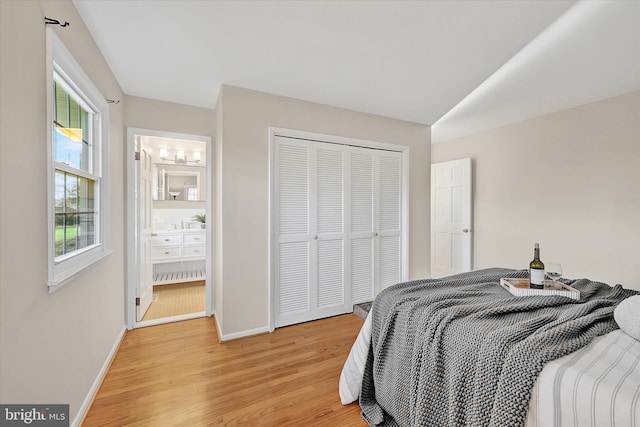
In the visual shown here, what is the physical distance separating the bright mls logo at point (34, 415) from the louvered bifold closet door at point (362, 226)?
244 centimetres

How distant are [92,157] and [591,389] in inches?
113

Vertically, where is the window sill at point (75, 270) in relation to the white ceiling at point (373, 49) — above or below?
below

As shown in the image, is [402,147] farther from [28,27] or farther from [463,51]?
[28,27]

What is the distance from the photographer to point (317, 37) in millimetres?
2035

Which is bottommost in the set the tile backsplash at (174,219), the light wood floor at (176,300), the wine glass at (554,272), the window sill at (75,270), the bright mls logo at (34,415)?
the light wood floor at (176,300)

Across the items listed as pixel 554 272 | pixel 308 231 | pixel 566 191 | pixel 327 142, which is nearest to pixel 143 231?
pixel 308 231

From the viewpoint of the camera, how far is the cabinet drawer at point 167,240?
163 inches

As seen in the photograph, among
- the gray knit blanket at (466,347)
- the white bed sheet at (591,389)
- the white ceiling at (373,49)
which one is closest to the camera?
the white bed sheet at (591,389)

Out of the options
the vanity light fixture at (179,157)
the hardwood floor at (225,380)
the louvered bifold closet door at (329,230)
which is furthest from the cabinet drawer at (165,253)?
the louvered bifold closet door at (329,230)

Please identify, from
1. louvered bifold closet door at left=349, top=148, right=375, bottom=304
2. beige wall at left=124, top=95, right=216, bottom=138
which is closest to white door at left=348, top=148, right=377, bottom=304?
louvered bifold closet door at left=349, top=148, right=375, bottom=304

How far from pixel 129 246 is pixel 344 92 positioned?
8.73 ft

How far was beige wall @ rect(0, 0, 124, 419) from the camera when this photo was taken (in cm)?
96

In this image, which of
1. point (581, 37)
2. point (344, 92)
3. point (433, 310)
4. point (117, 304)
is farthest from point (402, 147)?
point (117, 304)

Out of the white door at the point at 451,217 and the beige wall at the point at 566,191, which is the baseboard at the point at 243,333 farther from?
the beige wall at the point at 566,191
